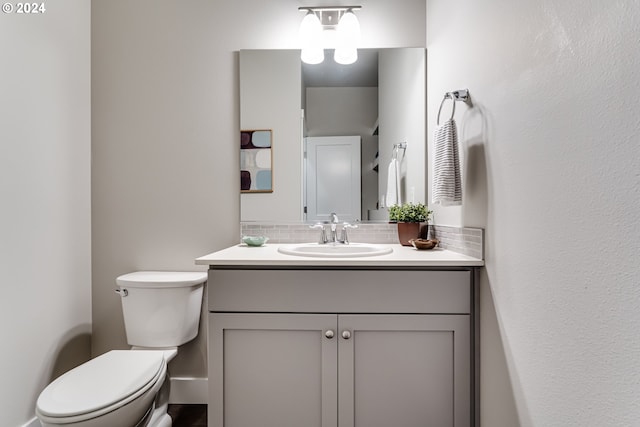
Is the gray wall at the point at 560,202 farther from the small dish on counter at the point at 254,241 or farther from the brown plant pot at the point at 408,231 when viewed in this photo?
the small dish on counter at the point at 254,241

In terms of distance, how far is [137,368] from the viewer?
126 centimetres

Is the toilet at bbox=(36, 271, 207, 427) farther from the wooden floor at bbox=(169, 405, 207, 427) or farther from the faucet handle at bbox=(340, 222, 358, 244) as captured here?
the faucet handle at bbox=(340, 222, 358, 244)

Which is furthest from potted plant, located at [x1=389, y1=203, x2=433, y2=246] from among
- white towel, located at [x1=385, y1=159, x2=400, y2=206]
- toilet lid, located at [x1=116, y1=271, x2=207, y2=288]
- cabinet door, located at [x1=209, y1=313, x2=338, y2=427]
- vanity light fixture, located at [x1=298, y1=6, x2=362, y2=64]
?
toilet lid, located at [x1=116, y1=271, x2=207, y2=288]

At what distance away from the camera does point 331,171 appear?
5.88ft

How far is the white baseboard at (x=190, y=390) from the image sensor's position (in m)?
1.78

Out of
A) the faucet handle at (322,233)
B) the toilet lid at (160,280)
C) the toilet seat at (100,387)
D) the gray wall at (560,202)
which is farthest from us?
the faucet handle at (322,233)

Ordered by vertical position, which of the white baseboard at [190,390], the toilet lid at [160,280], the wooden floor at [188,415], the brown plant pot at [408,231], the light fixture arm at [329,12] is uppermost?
the light fixture arm at [329,12]

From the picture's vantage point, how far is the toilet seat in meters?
1.04

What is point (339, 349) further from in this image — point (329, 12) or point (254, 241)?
point (329, 12)

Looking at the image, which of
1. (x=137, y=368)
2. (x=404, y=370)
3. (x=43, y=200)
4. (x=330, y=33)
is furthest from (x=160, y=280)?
(x=330, y=33)

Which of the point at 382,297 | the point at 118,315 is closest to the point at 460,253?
the point at 382,297

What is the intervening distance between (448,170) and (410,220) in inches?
16.5

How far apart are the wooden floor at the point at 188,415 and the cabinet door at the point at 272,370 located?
0.56m

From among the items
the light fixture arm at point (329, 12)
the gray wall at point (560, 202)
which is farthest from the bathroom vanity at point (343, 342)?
the light fixture arm at point (329, 12)
